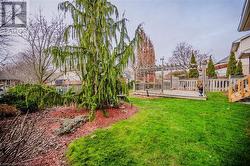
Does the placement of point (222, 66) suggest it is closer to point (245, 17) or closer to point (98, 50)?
point (245, 17)

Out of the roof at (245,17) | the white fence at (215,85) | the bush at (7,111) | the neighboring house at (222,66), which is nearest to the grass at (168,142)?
the roof at (245,17)

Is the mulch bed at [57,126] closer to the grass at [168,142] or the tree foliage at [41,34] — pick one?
the grass at [168,142]

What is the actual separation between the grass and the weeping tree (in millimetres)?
1763

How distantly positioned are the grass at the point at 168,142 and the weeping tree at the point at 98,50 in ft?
5.78

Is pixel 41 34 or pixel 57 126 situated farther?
pixel 41 34

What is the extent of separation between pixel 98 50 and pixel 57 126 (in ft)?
11.4

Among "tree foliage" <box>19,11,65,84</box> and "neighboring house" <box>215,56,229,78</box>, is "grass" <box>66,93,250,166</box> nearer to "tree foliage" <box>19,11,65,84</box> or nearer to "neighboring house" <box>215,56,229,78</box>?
"tree foliage" <box>19,11,65,84</box>

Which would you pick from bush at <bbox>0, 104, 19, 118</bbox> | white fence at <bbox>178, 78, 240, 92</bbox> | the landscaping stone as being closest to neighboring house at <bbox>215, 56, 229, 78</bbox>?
white fence at <bbox>178, 78, 240, 92</bbox>

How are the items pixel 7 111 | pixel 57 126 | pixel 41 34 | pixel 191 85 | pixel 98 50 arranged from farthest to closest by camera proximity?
pixel 41 34
pixel 191 85
pixel 7 111
pixel 98 50
pixel 57 126

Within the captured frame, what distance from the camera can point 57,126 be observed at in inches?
260

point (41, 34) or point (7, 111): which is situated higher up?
point (41, 34)

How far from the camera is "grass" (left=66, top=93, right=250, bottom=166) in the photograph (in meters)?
4.06

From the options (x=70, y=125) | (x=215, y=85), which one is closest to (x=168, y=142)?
(x=70, y=125)

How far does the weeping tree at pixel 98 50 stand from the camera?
7438 millimetres
